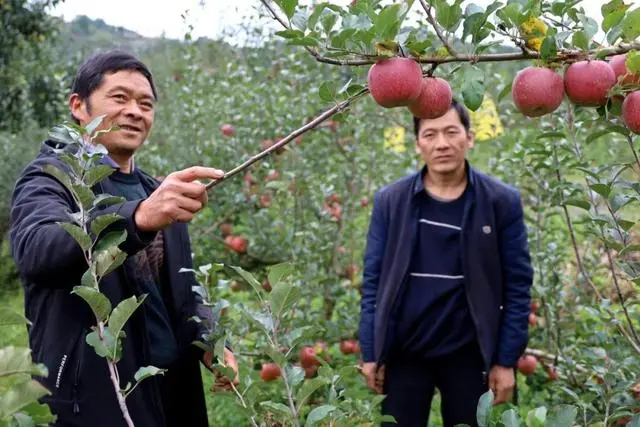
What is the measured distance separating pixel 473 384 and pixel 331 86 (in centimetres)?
156

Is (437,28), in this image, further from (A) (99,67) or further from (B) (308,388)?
(A) (99,67)

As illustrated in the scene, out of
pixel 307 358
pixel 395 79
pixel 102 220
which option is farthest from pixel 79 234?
pixel 307 358

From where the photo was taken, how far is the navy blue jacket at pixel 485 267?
238 centimetres

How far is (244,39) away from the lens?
212 inches

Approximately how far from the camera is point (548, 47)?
100 centimetres

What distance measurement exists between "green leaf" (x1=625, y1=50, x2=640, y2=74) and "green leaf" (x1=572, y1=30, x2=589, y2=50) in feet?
0.22

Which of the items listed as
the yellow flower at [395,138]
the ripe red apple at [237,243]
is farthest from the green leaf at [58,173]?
the yellow flower at [395,138]

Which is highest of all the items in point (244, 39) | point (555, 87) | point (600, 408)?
point (244, 39)

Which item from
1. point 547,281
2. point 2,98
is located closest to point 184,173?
point 547,281

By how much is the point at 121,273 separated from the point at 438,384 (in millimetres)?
1303

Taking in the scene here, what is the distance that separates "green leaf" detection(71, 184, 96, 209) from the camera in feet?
3.99

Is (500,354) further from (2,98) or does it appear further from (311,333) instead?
(2,98)

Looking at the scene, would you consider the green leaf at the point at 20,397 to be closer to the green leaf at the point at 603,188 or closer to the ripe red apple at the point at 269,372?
the green leaf at the point at 603,188

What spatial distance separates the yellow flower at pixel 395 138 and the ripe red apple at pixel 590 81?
3.58 m
